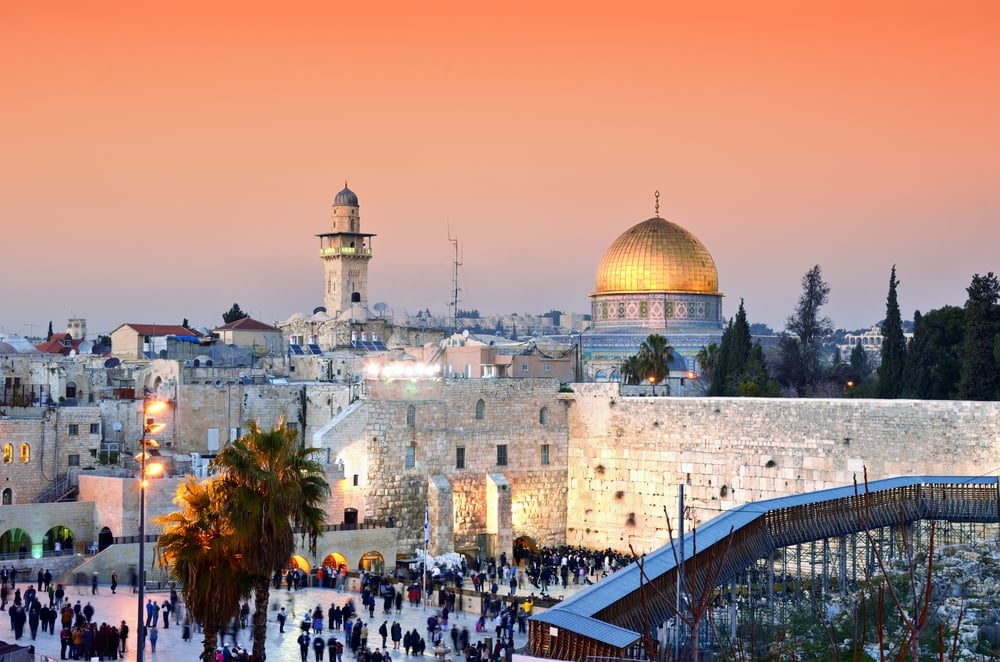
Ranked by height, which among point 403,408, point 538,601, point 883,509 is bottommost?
point 538,601

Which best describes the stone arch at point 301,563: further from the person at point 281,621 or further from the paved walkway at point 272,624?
the person at point 281,621

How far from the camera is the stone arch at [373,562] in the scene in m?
32.9

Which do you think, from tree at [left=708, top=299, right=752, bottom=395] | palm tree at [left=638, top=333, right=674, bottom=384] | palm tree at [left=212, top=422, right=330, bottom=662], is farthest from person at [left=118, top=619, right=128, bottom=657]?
palm tree at [left=638, top=333, right=674, bottom=384]

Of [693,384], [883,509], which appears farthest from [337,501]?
[693,384]

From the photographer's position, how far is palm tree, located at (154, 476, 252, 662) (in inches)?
773

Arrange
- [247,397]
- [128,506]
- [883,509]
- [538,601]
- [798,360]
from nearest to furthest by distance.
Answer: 1. [883,509]
2. [538,601]
3. [128,506]
4. [247,397]
5. [798,360]

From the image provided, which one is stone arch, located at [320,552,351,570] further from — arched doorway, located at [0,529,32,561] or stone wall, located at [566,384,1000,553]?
stone wall, located at [566,384,1000,553]

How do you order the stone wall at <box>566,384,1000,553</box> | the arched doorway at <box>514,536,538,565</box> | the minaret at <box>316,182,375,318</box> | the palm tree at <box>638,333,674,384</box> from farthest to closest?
the minaret at <box>316,182,375,318</box>, the palm tree at <box>638,333,674,384</box>, the arched doorway at <box>514,536,538,565</box>, the stone wall at <box>566,384,1000,553</box>

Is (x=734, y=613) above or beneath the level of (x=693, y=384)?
beneath

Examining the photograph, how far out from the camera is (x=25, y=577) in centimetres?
2912

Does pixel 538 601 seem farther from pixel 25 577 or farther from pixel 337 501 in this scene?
pixel 25 577

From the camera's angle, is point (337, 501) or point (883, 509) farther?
point (337, 501)

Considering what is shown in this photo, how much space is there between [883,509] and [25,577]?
16.8m

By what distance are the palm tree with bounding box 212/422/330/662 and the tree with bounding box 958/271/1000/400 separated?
1902 cm
